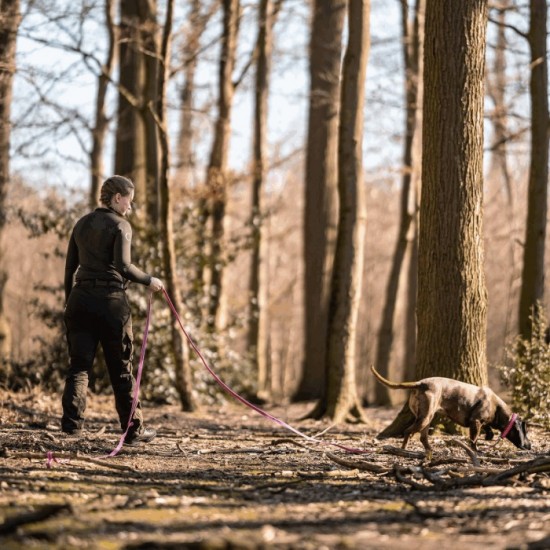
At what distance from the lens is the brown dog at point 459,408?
920 cm

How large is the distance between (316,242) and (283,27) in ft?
25.1

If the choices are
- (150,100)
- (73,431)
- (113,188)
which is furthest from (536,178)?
(73,431)

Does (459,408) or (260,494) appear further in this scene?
(459,408)

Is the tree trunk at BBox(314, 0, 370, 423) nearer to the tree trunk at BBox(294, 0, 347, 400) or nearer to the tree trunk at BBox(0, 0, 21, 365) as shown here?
the tree trunk at BBox(0, 0, 21, 365)

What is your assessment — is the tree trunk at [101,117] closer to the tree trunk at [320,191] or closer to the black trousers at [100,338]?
the tree trunk at [320,191]

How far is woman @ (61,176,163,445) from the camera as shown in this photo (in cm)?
902

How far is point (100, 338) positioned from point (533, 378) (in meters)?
5.36

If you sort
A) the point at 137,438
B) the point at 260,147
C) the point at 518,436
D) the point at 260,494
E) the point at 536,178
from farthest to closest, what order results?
the point at 260,147 < the point at 536,178 < the point at 518,436 < the point at 137,438 < the point at 260,494

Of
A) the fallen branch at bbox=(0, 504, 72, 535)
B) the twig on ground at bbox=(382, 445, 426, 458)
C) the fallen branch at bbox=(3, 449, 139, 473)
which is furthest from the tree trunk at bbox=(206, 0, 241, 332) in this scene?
the fallen branch at bbox=(0, 504, 72, 535)

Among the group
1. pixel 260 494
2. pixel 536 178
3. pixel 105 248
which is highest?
pixel 536 178

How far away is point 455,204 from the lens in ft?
35.6

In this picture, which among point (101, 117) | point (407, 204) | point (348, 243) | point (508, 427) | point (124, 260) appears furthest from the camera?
point (407, 204)

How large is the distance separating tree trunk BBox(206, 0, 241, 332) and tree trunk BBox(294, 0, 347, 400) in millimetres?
1640

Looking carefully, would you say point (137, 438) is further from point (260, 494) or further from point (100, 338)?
point (260, 494)
